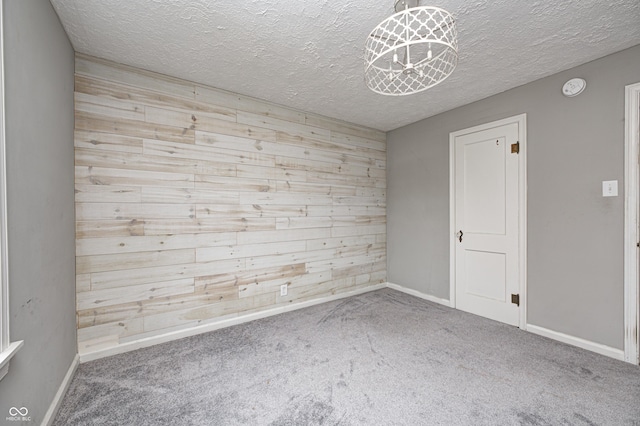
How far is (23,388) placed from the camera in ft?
4.12

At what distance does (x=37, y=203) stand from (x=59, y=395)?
121 centimetres

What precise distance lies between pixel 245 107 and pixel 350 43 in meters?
1.39

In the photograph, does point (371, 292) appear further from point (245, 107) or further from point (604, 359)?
point (245, 107)

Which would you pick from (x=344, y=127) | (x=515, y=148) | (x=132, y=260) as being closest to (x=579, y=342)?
(x=515, y=148)

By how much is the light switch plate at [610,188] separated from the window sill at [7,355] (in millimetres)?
3871

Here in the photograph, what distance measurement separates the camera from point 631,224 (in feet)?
6.92

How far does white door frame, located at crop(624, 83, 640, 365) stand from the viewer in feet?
6.84

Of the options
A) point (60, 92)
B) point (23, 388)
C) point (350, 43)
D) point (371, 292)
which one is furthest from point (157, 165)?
point (371, 292)

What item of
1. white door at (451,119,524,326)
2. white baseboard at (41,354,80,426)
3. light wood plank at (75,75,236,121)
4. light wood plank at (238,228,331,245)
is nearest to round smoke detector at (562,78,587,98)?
white door at (451,119,524,326)

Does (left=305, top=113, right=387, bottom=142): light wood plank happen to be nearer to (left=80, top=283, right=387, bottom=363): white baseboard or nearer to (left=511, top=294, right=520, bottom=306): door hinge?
(left=80, top=283, right=387, bottom=363): white baseboard

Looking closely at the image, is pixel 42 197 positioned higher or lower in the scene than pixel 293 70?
lower

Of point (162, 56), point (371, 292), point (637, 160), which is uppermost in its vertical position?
point (162, 56)

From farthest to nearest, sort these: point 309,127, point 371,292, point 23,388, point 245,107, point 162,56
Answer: point 371,292
point 309,127
point 245,107
point 162,56
point 23,388

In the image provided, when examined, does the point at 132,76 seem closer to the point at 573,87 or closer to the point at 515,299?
the point at 573,87
